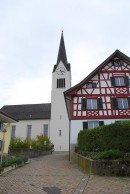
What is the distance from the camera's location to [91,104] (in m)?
22.9

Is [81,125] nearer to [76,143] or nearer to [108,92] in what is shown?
[76,143]

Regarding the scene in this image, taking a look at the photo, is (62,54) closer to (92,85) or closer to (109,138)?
(92,85)

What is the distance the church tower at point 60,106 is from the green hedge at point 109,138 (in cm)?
2742

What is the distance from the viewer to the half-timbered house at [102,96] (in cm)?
2222

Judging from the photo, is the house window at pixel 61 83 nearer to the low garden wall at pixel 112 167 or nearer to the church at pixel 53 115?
the church at pixel 53 115

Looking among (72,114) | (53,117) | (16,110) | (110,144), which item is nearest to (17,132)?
(16,110)

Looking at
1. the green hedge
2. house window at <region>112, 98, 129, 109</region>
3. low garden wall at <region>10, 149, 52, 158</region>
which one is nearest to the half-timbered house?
house window at <region>112, 98, 129, 109</region>

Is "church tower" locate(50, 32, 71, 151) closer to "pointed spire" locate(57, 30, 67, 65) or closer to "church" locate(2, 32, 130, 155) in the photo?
"pointed spire" locate(57, 30, 67, 65)

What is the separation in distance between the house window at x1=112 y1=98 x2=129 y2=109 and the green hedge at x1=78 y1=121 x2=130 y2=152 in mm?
6687

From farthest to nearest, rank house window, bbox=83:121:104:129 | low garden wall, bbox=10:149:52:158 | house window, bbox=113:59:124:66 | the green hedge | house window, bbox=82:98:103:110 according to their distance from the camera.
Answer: low garden wall, bbox=10:149:52:158 < house window, bbox=113:59:124:66 < house window, bbox=82:98:103:110 < house window, bbox=83:121:104:129 < the green hedge

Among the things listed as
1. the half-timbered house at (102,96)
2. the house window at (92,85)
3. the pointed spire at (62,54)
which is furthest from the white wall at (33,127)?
the house window at (92,85)

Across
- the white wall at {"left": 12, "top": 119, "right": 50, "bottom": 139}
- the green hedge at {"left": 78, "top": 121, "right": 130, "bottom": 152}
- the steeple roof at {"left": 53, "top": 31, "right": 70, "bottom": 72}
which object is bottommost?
the green hedge at {"left": 78, "top": 121, "right": 130, "bottom": 152}

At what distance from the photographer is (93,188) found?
329 inches

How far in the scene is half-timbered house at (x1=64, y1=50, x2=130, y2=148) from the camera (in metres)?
22.2
